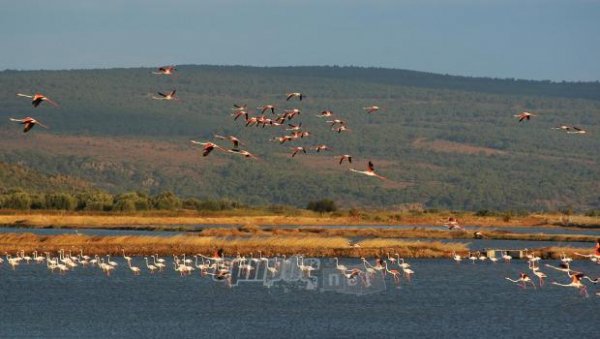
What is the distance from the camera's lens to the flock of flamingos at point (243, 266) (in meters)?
51.6

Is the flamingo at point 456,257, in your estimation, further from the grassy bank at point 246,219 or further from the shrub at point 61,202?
the shrub at point 61,202

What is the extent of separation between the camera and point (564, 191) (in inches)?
6457

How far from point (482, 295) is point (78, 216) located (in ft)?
140

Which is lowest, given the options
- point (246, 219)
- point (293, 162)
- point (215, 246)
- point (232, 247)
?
point (293, 162)

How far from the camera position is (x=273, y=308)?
43625 millimetres

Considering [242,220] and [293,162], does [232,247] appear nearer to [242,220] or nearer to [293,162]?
[242,220]

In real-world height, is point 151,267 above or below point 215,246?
above

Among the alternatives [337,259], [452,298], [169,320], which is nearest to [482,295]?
[452,298]

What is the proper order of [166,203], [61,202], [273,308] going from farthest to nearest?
1. [166,203]
2. [61,202]
3. [273,308]

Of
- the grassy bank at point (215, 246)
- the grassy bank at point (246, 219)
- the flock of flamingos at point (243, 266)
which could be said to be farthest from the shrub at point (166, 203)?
the flock of flamingos at point (243, 266)

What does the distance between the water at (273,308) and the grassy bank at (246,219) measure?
24823 millimetres

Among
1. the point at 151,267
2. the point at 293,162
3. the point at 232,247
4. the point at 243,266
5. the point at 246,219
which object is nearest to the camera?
the point at 151,267

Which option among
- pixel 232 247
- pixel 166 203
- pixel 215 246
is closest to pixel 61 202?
pixel 166 203

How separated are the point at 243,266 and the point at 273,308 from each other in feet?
32.4
